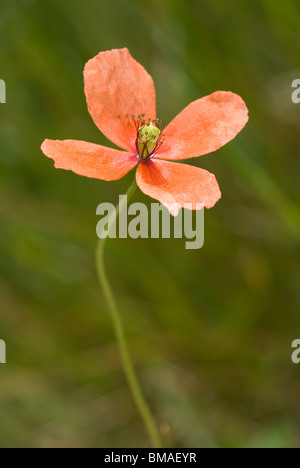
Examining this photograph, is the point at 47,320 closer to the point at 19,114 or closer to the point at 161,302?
the point at 161,302

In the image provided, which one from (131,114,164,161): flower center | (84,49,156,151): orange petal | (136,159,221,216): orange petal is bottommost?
(136,159,221,216): orange petal

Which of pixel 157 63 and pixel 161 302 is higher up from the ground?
pixel 157 63

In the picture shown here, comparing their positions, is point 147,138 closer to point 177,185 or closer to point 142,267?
point 177,185

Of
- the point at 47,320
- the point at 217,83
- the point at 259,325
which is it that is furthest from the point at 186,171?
the point at 47,320

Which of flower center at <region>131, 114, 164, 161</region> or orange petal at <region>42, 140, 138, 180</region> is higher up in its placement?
flower center at <region>131, 114, 164, 161</region>

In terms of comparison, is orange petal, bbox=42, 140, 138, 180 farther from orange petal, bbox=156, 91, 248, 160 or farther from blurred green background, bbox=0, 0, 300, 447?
blurred green background, bbox=0, 0, 300, 447

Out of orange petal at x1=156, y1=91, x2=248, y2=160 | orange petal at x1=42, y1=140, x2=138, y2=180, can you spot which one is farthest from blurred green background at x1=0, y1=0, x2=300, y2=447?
orange petal at x1=42, y1=140, x2=138, y2=180
